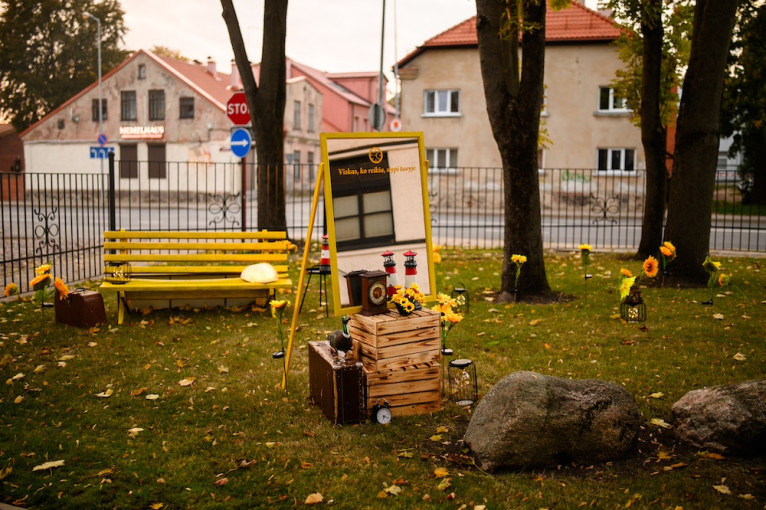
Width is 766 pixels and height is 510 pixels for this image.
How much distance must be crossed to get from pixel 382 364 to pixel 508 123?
4.97 metres

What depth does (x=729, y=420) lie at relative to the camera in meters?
4.37

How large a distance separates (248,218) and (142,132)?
65.1 ft

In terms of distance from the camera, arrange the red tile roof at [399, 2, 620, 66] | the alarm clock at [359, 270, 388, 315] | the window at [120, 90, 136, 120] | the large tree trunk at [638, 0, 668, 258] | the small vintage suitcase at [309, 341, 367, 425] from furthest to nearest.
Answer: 1. the window at [120, 90, 136, 120]
2. the red tile roof at [399, 2, 620, 66]
3. the large tree trunk at [638, 0, 668, 258]
4. the alarm clock at [359, 270, 388, 315]
5. the small vintage suitcase at [309, 341, 367, 425]

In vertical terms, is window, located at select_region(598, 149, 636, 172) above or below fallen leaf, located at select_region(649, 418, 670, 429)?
above

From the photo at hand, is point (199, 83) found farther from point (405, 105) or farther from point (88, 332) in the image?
point (88, 332)

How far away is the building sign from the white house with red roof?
15967mm

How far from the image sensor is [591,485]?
4.05m

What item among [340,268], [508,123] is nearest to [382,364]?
[340,268]

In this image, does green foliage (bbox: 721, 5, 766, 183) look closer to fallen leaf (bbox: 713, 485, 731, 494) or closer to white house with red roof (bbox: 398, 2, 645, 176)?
white house with red roof (bbox: 398, 2, 645, 176)

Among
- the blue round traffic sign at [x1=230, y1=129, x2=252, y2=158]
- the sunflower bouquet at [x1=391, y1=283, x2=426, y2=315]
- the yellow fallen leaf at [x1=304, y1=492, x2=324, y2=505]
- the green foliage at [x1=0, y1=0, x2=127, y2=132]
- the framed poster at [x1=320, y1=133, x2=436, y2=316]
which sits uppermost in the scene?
the green foliage at [x1=0, y1=0, x2=127, y2=132]

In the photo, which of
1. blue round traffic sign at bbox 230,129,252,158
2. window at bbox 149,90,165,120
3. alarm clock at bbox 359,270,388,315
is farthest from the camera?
window at bbox 149,90,165,120

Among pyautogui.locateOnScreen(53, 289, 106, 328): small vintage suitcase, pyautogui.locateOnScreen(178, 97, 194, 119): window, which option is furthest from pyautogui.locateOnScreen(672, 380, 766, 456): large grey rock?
pyautogui.locateOnScreen(178, 97, 194, 119): window

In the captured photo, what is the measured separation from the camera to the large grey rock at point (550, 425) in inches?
166

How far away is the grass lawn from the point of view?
3.97 meters
